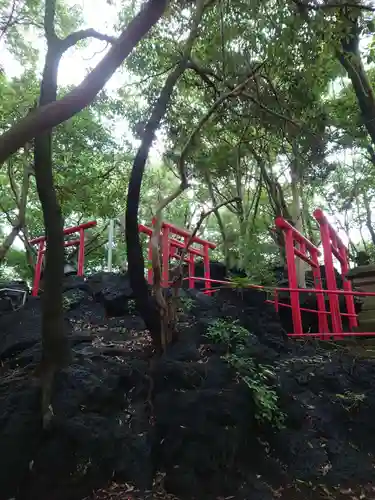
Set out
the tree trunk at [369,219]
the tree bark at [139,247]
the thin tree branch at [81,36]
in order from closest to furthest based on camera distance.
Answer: the thin tree branch at [81,36], the tree bark at [139,247], the tree trunk at [369,219]

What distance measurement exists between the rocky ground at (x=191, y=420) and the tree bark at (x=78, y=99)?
2.36 metres

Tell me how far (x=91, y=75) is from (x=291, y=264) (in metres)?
3.85

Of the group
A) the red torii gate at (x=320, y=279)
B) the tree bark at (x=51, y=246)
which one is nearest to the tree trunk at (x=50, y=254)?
the tree bark at (x=51, y=246)

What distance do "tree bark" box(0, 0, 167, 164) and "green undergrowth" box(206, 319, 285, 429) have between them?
289 centimetres

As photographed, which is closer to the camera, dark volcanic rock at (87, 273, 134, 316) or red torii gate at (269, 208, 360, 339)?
red torii gate at (269, 208, 360, 339)

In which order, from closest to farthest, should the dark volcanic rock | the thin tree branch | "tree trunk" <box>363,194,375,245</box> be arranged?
the thin tree branch, the dark volcanic rock, "tree trunk" <box>363,194,375,245</box>

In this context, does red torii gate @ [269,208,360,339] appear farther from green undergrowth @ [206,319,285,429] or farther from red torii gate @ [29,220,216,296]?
red torii gate @ [29,220,216,296]

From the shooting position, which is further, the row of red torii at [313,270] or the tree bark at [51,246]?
the row of red torii at [313,270]

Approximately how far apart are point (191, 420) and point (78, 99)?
2751 millimetres

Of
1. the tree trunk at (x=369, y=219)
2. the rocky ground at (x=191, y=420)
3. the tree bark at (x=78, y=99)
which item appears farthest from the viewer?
the tree trunk at (x=369, y=219)

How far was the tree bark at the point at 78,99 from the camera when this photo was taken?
193 centimetres

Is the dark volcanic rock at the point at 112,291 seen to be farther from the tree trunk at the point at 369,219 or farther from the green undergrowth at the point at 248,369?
the tree trunk at the point at 369,219

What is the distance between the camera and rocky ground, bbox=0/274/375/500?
313 centimetres

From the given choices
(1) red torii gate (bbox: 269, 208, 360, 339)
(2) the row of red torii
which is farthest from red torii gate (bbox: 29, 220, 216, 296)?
(1) red torii gate (bbox: 269, 208, 360, 339)
